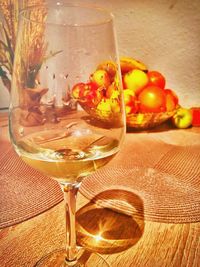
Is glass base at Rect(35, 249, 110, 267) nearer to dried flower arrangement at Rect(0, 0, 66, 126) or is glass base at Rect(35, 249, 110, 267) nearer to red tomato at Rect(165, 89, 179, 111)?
dried flower arrangement at Rect(0, 0, 66, 126)

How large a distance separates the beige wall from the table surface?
880 millimetres

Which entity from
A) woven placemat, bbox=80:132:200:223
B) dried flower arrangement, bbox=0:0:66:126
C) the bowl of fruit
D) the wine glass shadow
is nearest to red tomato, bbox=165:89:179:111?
the bowl of fruit

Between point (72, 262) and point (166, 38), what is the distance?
1039 millimetres

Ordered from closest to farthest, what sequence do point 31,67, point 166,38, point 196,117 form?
point 31,67, point 196,117, point 166,38

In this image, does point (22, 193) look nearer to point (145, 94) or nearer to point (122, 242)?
point (122, 242)

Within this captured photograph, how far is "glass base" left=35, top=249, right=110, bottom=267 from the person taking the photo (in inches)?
14.3

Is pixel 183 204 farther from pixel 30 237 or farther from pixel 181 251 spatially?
pixel 30 237

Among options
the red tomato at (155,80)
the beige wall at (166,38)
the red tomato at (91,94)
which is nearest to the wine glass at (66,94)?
the red tomato at (91,94)

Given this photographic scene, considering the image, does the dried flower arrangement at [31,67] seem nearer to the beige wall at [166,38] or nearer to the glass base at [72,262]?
the glass base at [72,262]

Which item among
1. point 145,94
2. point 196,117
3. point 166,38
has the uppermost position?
point 166,38

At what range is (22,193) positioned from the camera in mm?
494

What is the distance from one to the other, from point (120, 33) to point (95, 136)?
0.95 m

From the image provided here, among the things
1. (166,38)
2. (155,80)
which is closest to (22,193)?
(155,80)

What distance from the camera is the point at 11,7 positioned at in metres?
1.01
